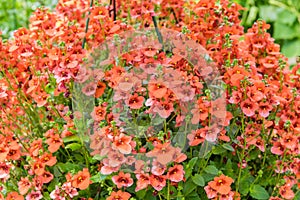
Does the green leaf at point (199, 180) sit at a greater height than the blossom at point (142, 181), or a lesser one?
lesser

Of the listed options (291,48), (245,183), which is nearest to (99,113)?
(245,183)

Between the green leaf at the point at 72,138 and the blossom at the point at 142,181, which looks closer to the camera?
the blossom at the point at 142,181

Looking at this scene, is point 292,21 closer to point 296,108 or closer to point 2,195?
point 296,108

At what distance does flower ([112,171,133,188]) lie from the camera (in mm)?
1158

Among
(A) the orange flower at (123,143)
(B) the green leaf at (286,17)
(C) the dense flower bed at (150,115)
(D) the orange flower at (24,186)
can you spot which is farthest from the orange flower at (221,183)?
(B) the green leaf at (286,17)

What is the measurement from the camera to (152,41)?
137 cm

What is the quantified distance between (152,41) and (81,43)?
244 millimetres

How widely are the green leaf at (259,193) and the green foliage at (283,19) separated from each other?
2.40 metres

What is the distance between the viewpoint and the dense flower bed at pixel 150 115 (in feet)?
3.89

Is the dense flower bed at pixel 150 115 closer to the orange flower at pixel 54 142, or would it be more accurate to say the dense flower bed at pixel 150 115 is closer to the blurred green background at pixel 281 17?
the orange flower at pixel 54 142

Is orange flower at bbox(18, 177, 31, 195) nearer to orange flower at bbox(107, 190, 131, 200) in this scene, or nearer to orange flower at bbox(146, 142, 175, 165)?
orange flower at bbox(107, 190, 131, 200)

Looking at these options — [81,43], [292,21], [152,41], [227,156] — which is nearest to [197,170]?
[227,156]

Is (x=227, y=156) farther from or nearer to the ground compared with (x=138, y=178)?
nearer to the ground

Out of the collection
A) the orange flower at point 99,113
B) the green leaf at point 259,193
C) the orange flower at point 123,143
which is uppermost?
the orange flower at point 99,113
